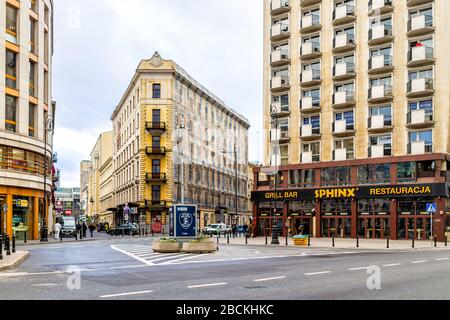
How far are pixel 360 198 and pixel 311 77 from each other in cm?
1284

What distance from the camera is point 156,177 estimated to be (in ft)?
258

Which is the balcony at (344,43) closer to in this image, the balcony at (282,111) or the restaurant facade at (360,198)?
the balcony at (282,111)

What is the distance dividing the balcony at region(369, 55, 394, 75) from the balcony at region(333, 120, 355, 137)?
17.7 ft

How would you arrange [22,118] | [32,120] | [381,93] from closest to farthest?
[22,118] → [32,120] → [381,93]

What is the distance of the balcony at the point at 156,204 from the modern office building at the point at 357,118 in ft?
67.9

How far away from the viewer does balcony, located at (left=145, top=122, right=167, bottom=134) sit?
261 feet

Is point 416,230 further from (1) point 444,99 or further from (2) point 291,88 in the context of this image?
(2) point 291,88

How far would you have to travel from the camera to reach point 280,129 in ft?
195

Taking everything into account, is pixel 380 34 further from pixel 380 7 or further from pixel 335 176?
pixel 335 176

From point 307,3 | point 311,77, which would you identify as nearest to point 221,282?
point 311,77

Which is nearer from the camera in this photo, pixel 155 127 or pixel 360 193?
pixel 360 193

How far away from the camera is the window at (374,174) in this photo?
1999 inches
